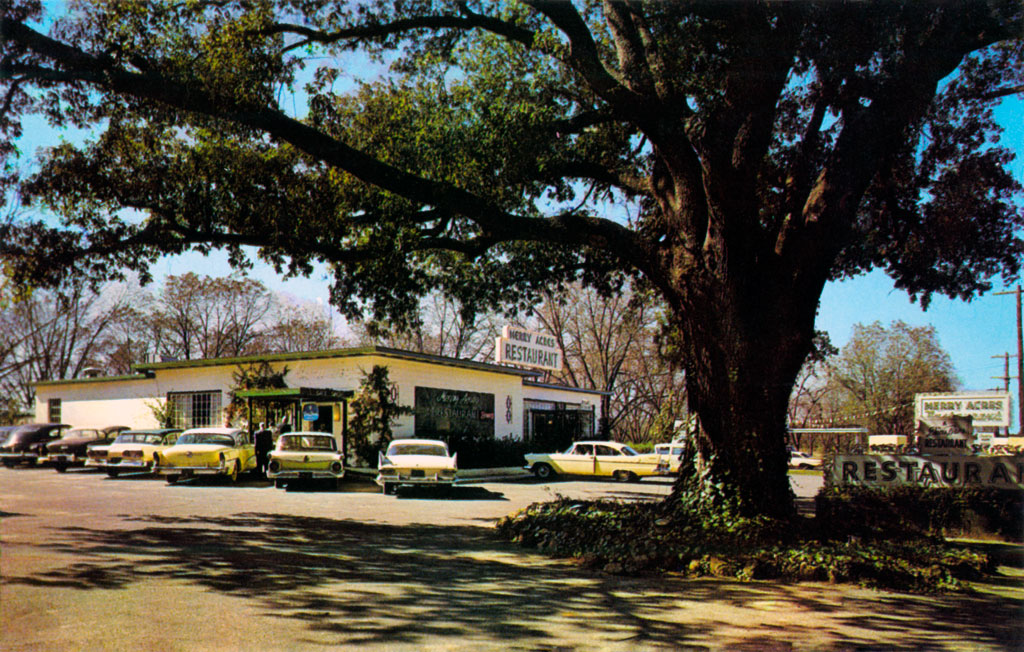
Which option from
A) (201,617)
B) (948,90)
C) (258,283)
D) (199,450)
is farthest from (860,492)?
(258,283)

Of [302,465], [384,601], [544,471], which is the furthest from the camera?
[544,471]

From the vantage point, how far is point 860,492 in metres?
12.3

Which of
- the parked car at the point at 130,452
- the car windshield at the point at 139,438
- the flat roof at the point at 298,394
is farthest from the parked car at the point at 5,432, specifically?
the flat roof at the point at 298,394

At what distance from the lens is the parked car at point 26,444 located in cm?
2811

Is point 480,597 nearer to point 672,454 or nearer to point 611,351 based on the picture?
point 672,454

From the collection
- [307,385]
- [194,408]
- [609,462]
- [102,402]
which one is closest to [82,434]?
[194,408]

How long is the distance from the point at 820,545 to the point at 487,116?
322 inches

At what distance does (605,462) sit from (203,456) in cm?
1331

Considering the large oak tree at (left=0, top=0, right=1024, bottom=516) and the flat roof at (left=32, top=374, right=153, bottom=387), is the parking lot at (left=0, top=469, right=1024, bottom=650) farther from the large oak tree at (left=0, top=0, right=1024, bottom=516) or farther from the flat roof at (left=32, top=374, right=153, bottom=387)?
the flat roof at (left=32, top=374, right=153, bottom=387)

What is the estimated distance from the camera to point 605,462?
89.8ft

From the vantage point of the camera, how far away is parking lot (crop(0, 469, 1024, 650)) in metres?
5.98

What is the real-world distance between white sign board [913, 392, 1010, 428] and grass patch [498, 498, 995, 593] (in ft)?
31.2

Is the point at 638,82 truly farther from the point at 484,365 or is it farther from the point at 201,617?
the point at 484,365

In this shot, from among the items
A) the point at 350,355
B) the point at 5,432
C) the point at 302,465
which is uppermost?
the point at 350,355
